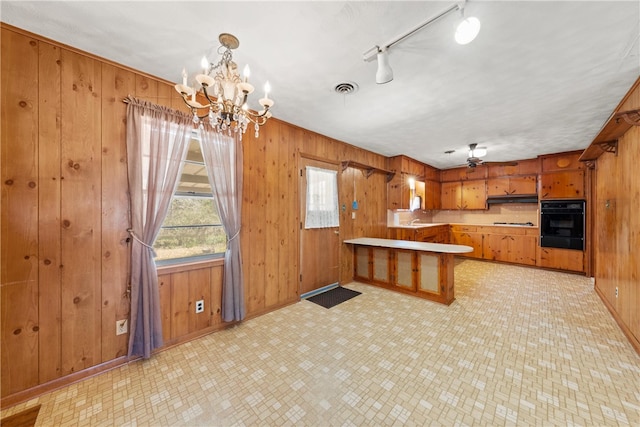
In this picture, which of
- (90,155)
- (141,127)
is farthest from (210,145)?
(90,155)

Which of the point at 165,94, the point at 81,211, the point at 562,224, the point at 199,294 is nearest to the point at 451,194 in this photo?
the point at 562,224

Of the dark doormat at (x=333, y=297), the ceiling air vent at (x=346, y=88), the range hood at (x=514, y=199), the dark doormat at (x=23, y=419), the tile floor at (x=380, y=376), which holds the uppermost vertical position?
the ceiling air vent at (x=346, y=88)

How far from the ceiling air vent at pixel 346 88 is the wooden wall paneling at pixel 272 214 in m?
1.10

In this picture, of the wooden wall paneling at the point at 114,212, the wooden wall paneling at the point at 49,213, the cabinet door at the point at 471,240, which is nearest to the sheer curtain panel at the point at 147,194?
the wooden wall paneling at the point at 114,212

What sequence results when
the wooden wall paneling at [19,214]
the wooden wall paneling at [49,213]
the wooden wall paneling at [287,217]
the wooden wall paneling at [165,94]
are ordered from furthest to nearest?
the wooden wall paneling at [287,217]
the wooden wall paneling at [165,94]
the wooden wall paneling at [49,213]
the wooden wall paneling at [19,214]

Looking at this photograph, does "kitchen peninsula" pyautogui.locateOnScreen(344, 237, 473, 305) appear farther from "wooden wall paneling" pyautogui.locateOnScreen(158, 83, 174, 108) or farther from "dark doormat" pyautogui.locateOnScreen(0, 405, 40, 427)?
"dark doormat" pyautogui.locateOnScreen(0, 405, 40, 427)

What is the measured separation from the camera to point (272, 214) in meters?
3.22

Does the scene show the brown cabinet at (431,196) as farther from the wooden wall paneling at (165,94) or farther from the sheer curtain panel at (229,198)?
the wooden wall paneling at (165,94)

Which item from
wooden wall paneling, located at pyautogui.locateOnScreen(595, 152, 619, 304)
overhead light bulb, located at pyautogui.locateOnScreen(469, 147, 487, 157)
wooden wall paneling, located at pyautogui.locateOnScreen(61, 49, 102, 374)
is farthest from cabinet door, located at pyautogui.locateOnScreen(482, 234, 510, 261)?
wooden wall paneling, located at pyautogui.locateOnScreen(61, 49, 102, 374)

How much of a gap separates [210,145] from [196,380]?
2211 mm

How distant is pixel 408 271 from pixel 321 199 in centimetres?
184

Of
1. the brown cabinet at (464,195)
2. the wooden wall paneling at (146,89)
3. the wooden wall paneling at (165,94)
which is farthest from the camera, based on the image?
the brown cabinet at (464,195)

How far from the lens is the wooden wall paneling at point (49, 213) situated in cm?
178

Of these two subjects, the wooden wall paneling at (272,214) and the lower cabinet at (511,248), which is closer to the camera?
the wooden wall paneling at (272,214)
